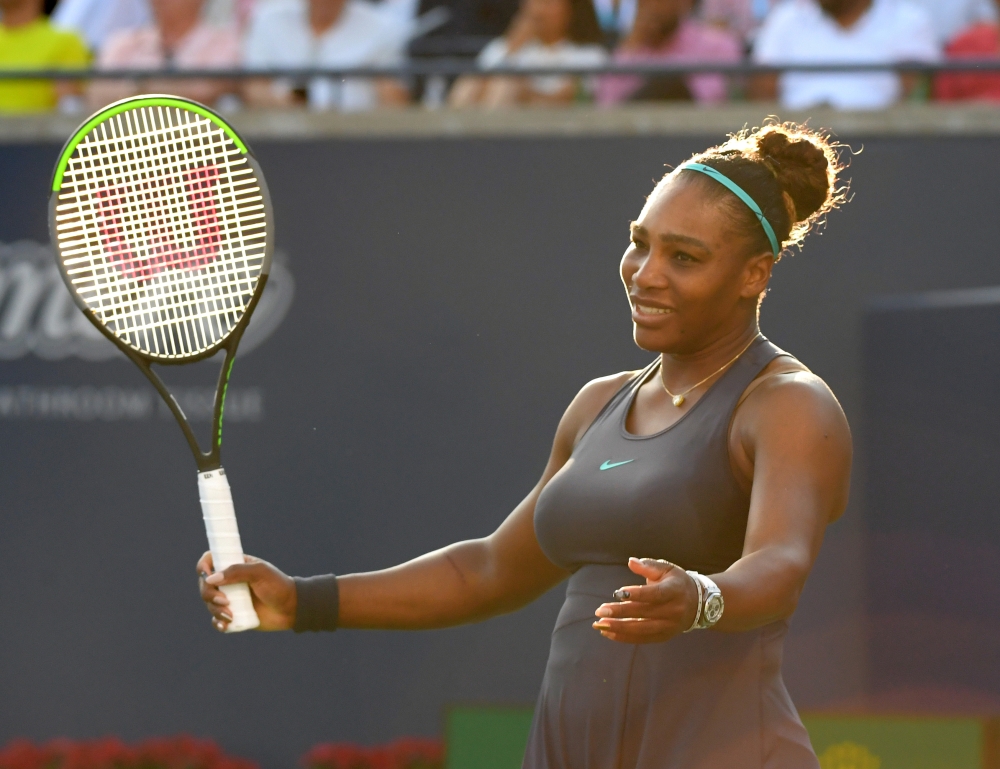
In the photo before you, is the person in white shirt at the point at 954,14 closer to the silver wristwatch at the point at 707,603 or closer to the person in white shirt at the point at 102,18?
the person in white shirt at the point at 102,18

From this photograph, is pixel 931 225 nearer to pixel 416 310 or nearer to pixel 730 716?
pixel 416 310

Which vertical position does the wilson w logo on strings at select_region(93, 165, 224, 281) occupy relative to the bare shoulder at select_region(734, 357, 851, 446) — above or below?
above

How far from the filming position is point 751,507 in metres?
2.00

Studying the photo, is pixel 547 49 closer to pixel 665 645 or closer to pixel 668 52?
pixel 668 52

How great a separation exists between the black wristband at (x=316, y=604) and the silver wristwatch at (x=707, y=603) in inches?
29.1

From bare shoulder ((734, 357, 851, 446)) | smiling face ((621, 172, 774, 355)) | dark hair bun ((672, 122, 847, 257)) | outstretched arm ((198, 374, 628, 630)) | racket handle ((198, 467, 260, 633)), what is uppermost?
dark hair bun ((672, 122, 847, 257))

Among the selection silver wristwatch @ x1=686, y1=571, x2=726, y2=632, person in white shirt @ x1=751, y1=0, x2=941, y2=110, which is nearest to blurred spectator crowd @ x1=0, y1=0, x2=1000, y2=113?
person in white shirt @ x1=751, y1=0, x2=941, y2=110

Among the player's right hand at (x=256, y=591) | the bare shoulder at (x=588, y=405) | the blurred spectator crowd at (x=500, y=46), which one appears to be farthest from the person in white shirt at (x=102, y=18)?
the player's right hand at (x=256, y=591)

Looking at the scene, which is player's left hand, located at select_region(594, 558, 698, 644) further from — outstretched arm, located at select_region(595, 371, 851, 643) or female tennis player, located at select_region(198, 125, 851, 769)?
female tennis player, located at select_region(198, 125, 851, 769)

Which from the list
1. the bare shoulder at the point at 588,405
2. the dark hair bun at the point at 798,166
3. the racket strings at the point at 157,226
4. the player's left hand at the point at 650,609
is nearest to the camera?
the player's left hand at the point at 650,609

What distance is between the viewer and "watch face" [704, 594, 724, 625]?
1.81m

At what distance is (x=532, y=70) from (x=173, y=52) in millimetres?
1442

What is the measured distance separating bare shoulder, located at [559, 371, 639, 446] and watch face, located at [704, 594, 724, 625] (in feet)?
2.07

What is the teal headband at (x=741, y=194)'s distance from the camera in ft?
7.20
